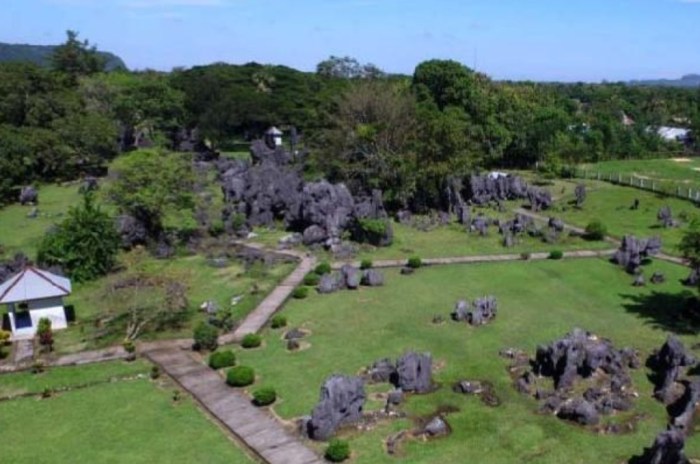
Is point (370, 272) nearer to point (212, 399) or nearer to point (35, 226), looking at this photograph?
point (212, 399)

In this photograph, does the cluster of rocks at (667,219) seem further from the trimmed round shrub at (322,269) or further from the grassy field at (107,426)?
the grassy field at (107,426)

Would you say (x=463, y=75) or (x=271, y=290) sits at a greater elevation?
(x=463, y=75)

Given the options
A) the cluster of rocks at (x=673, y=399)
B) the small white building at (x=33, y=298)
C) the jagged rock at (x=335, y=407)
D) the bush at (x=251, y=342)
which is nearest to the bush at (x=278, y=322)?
the bush at (x=251, y=342)

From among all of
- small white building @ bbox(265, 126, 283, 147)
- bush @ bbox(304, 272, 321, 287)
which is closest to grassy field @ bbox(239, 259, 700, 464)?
bush @ bbox(304, 272, 321, 287)

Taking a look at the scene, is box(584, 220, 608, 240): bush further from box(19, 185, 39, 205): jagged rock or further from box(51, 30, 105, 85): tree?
box(51, 30, 105, 85): tree

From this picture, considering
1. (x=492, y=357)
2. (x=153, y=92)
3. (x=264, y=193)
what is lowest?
(x=492, y=357)

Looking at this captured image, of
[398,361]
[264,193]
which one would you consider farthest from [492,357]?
[264,193]

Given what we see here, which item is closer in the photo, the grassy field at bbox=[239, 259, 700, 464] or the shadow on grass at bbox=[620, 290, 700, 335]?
the grassy field at bbox=[239, 259, 700, 464]
